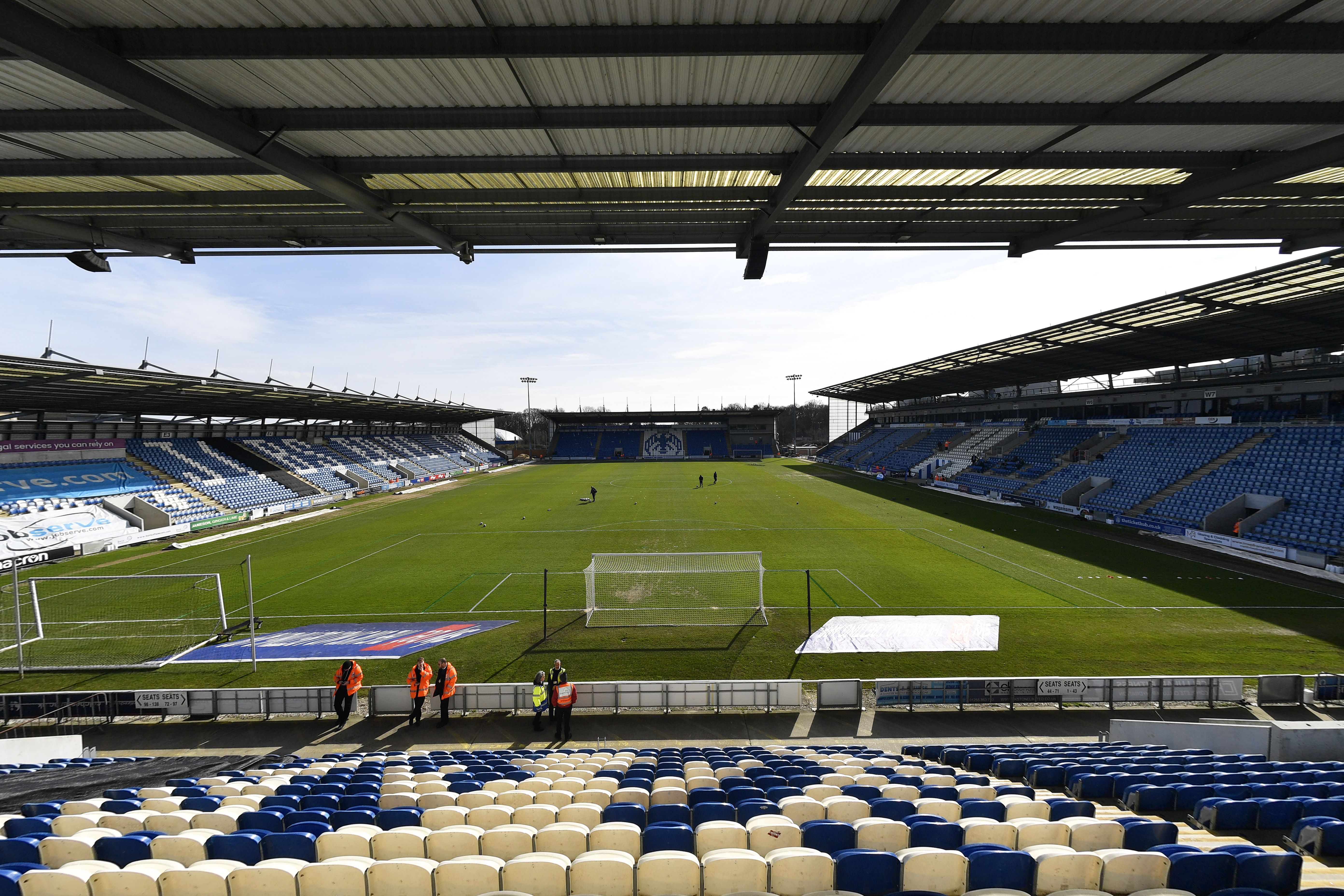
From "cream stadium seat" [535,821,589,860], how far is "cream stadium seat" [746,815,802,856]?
140 cm

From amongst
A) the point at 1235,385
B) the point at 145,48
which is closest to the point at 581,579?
the point at 145,48

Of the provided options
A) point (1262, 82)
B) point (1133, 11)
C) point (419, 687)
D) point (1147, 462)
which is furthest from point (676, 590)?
point (1147, 462)

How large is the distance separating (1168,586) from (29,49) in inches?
1123

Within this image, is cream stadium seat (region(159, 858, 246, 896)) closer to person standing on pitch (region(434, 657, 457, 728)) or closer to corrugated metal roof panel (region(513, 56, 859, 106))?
corrugated metal roof panel (region(513, 56, 859, 106))

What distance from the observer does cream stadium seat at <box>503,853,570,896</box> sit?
375cm

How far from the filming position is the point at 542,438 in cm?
10762

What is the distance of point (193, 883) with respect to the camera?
11.8 ft

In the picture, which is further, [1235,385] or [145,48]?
[1235,385]

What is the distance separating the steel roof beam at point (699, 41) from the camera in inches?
175

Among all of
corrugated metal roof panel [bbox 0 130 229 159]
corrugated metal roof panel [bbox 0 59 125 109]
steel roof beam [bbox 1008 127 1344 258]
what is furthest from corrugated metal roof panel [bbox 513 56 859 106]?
steel roof beam [bbox 1008 127 1344 258]

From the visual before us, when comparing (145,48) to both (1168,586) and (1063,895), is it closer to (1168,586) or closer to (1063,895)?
(1063,895)

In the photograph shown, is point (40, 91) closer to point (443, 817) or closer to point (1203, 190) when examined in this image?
point (443, 817)

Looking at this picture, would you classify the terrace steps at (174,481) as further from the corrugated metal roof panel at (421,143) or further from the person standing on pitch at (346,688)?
the corrugated metal roof panel at (421,143)

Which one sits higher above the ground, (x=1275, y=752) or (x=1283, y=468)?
(x=1283, y=468)
